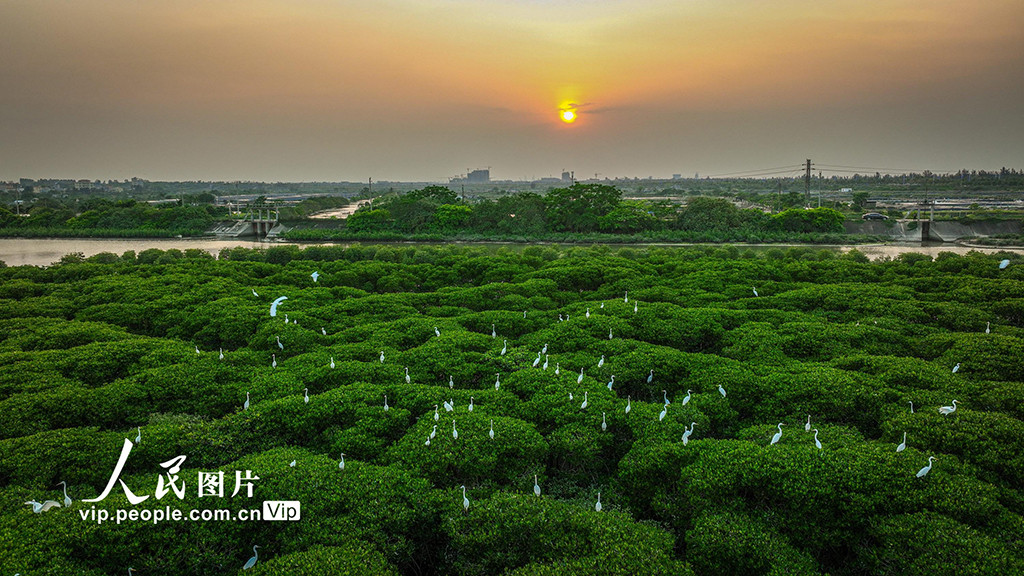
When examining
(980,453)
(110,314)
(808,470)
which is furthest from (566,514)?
(110,314)

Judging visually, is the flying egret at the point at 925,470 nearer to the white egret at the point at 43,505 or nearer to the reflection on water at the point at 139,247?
the white egret at the point at 43,505

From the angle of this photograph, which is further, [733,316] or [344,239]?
[344,239]

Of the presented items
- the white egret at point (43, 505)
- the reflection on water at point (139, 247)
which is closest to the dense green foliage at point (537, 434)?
the white egret at point (43, 505)

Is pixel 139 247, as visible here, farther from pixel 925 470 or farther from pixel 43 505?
pixel 925 470

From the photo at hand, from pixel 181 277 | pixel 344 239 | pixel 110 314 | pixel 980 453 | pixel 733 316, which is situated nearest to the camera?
pixel 980 453

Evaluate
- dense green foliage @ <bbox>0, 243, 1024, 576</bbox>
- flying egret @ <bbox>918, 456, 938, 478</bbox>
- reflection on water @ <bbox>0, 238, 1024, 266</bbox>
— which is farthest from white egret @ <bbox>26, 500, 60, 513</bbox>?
reflection on water @ <bbox>0, 238, 1024, 266</bbox>

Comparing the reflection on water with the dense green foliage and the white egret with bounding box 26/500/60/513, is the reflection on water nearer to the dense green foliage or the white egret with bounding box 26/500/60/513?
the dense green foliage

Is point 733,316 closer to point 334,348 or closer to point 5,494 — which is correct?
point 334,348
